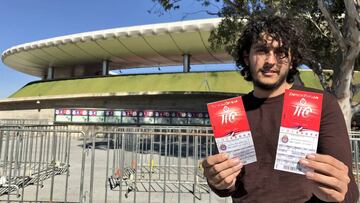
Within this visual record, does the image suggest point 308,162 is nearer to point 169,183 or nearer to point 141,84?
point 169,183

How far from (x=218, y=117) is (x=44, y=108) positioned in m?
36.7

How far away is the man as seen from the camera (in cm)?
159

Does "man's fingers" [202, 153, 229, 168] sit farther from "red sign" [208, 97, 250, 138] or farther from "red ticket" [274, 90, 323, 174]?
"red ticket" [274, 90, 323, 174]

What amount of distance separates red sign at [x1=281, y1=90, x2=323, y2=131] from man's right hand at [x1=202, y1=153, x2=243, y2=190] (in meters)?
0.29

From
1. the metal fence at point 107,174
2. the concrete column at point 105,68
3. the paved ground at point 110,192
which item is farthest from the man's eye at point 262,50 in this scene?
the concrete column at point 105,68

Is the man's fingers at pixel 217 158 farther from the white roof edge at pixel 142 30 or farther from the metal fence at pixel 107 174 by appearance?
the white roof edge at pixel 142 30

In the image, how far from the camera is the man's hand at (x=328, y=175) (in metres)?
1.56

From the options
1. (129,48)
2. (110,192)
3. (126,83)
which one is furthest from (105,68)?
(110,192)

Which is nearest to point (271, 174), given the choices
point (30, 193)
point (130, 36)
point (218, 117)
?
point (218, 117)

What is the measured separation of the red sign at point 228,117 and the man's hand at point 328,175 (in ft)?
1.11

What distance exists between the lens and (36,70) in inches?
2291

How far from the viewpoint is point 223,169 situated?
68.4 inches

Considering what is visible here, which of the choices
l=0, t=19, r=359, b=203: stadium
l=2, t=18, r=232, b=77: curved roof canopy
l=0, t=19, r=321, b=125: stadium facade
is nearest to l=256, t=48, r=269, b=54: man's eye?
l=0, t=19, r=359, b=203: stadium

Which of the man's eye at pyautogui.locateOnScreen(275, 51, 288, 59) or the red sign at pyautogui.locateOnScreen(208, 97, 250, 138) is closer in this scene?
the red sign at pyautogui.locateOnScreen(208, 97, 250, 138)
